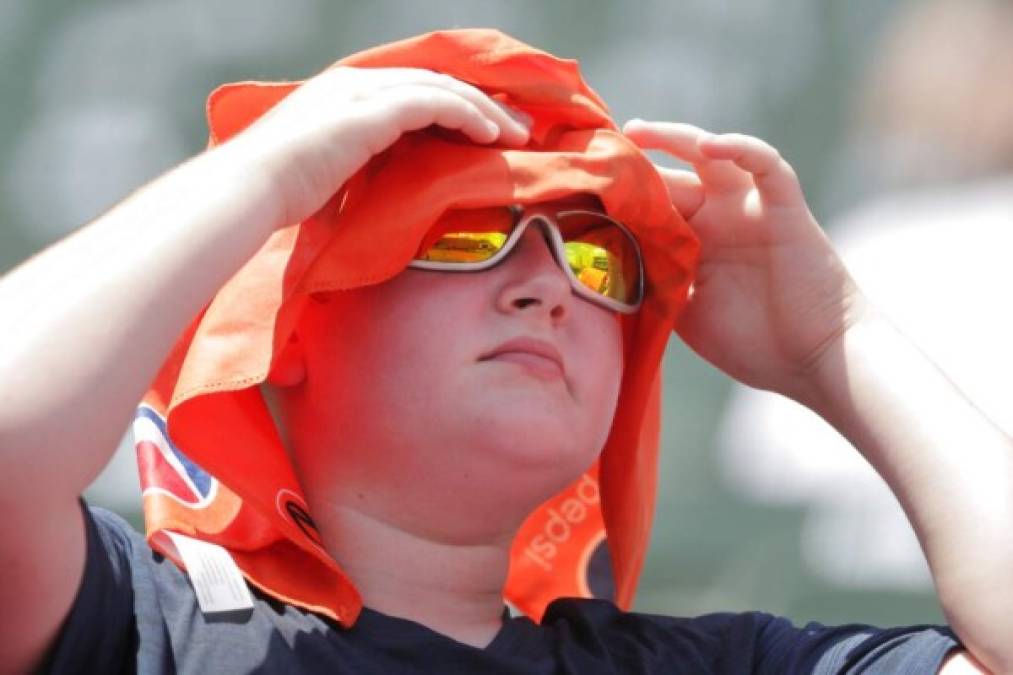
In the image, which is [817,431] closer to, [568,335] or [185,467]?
[568,335]

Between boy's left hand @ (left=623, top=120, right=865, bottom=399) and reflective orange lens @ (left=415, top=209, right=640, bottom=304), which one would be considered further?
boy's left hand @ (left=623, top=120, right=865, bottom=399)

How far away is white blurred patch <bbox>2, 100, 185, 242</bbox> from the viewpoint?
9.13 ft

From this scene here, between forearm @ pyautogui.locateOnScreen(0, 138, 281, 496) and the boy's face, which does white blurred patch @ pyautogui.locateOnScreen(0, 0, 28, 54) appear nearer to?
the boy's face

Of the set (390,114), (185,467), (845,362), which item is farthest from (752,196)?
(185,467)

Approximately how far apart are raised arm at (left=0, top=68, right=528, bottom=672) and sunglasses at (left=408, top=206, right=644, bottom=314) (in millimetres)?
139

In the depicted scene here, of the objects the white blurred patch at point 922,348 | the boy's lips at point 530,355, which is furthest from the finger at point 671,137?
the white blurred patch at point 922,348

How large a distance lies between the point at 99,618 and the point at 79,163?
149 cm

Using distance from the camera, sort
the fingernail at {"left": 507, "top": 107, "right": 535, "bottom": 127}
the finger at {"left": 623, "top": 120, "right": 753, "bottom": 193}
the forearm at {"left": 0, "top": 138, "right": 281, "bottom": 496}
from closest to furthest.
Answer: the forearm at {"left": 0, "top": 138, "right": 281, "bottom": 496}
the fingernail at {"left": 507, "top": 107, "right": 535, "bottom": 127}
the finger at {"left": 623, "top": 120, "right": 753, "bottom": 193}

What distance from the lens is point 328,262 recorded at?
1.68 metres

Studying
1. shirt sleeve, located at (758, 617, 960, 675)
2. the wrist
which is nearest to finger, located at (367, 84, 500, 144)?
the wrist

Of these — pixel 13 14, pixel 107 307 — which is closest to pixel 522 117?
pixel 107 307

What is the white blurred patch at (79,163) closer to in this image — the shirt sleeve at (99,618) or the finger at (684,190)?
the finger at (684,190)

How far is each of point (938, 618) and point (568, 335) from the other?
47.7 inches

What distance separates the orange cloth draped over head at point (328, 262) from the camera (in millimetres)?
1654
